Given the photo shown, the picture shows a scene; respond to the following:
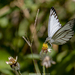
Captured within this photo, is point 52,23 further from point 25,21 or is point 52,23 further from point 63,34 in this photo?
point 25,21

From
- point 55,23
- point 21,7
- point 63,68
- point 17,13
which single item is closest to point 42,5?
point 21,7

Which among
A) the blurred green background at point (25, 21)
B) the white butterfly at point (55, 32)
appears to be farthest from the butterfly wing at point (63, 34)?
the blurred green background at point (25, 21)

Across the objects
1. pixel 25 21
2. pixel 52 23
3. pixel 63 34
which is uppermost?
pixel 25 21

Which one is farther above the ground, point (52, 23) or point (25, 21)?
point (25, 21)

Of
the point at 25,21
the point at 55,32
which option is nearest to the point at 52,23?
the point at 55,32

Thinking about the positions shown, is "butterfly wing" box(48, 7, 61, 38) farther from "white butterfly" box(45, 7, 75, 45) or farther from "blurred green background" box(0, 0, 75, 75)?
"blurred green background" box(0, 0, 75, 75)

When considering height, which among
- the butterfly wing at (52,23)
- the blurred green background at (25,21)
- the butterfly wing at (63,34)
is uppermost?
the blurred green background at (25,21)

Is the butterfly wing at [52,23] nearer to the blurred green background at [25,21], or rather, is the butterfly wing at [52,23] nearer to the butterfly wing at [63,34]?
the butterfly wing at [63,34]

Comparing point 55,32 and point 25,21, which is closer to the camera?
point 55,32

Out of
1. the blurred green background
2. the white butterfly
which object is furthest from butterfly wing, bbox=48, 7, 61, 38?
the blurred green background

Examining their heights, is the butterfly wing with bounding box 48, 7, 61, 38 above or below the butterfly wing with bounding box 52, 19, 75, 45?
above

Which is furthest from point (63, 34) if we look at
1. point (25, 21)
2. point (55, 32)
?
point (25, 21)
